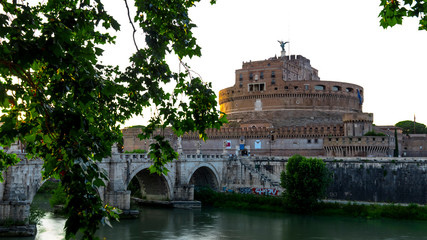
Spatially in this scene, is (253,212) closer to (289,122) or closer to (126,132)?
(289,122)

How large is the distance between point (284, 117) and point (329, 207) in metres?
20.9

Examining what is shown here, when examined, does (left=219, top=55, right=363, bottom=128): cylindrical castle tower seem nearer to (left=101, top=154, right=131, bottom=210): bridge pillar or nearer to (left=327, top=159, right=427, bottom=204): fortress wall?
(left=327, top=159, right=427, bottom=204): fortress wall

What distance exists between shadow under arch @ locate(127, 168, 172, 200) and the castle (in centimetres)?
1098

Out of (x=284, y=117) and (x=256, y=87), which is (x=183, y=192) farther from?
(x=256, y=87)

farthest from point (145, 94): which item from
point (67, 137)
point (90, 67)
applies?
point (67, 137)

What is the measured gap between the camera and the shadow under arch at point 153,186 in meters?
28.5

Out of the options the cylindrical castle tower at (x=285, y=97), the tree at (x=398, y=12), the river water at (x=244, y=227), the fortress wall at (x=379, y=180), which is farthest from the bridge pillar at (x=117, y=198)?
the cylindrical castle tower at (x=285, y=97)

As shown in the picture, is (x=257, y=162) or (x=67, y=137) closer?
(x=67, y=137)

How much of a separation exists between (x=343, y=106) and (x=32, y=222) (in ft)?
119

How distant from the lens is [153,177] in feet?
93.7

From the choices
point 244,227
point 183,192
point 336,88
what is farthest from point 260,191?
point 336,88

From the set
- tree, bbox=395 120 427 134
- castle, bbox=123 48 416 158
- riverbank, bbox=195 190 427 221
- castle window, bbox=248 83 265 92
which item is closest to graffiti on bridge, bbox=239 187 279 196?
riverbank, bbox=195 190 427 221

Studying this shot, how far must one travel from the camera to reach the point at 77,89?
145 inches

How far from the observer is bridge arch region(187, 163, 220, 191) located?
107 ft
